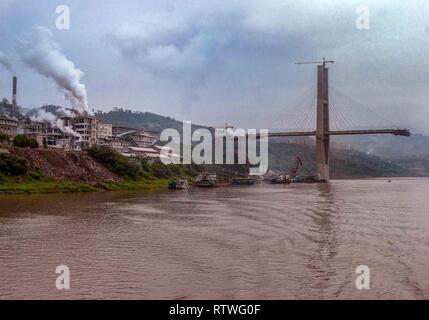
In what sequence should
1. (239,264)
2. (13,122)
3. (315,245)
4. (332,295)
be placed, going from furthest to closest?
(13,122) < (315,245) < (239,264) < (332,295)

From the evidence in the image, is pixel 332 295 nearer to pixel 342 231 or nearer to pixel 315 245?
pixel 315 245

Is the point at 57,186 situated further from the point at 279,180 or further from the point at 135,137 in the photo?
the point at 135,137

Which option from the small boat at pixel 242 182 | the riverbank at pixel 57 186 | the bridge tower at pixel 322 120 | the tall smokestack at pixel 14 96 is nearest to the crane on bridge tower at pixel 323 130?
the bridge tower at pixel 322 120

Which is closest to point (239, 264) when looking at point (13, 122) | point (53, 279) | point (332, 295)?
point (332, 295)

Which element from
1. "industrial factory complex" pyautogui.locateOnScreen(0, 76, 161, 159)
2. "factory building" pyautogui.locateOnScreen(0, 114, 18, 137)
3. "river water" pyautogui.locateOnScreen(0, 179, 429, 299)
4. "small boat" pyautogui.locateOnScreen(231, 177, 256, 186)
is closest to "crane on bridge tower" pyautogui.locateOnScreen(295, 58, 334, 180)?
"small boat" pyautogui.locateOnScreen(231, 177, 256, 186)

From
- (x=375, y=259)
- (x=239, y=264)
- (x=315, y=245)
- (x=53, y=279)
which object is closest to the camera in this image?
(x=53, y=279)

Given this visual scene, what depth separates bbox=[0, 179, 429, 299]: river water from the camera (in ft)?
28.5

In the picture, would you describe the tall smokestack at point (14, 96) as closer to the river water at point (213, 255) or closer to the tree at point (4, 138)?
the tree at point (4, 138)

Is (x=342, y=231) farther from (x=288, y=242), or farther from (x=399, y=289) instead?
(x=399, y=289)

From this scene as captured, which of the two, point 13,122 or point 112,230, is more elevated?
point 13,122

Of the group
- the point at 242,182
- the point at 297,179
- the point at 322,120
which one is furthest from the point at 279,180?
the point at 322,120

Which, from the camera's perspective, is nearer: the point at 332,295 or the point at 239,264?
the point at 332,295

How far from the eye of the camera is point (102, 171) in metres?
44.0
